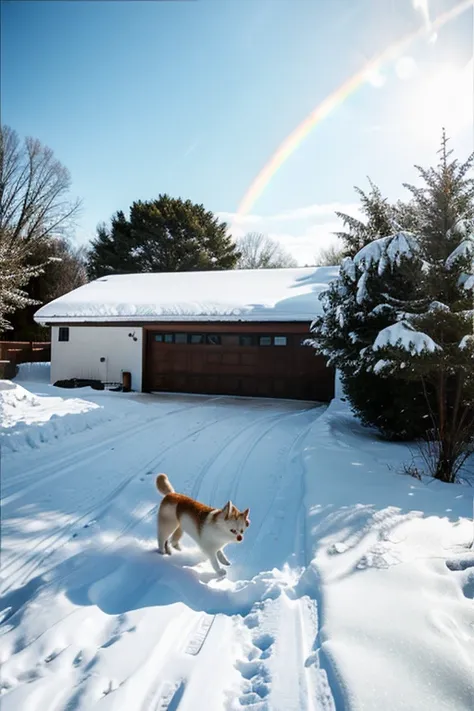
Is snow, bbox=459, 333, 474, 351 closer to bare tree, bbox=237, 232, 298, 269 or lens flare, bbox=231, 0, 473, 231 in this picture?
lens flare, bbox=231, 0, 473, 231

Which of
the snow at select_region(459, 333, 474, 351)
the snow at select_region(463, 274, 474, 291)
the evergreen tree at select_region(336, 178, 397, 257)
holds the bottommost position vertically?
the snow at select_region(459, 333, 474, 351)

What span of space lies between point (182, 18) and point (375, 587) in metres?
4.35

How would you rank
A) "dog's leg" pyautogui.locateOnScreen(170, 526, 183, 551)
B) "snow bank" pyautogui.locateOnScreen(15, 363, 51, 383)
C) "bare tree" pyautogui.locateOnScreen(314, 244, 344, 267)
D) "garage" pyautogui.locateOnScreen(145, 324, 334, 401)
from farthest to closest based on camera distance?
"bare tree" pyautogui.locateOnScreen(314, 244, 344, 267), "snow bank" pyautogui.locateOnScreen(15, 363, 51, 383), "garage" pyautogui.locateOnScreen(145, 324, 334, 401), "dog's leg" pyautogui.locateOnScreen(170, 526, 183, 551)

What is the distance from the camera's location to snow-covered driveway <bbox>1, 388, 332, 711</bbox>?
6.09ft

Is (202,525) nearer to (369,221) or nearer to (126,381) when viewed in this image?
(369,221)

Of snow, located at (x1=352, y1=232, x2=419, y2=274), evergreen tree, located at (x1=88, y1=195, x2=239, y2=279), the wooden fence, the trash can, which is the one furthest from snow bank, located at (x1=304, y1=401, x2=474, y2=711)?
evergreen tree, located at (x1=88, y1=195, x2=239, y2=279)

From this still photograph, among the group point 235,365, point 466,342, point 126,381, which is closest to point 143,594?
point 466,342

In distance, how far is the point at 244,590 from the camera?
2652mm

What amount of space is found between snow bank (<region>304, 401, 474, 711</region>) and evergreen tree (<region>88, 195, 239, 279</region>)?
19100 millimetres

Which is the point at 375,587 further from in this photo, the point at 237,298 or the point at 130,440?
the point at 237,298

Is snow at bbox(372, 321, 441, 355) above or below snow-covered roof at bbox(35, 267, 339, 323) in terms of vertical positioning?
below

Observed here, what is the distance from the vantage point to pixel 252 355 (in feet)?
39.3

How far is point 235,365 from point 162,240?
12.8 meters

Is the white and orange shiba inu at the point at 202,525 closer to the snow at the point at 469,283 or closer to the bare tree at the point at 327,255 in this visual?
the snow at the point at 469,283
